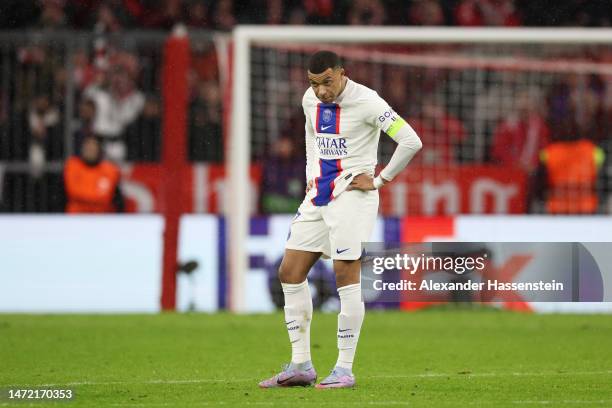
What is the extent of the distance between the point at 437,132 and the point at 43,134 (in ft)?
15.4

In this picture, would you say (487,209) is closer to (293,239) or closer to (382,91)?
(382,91)

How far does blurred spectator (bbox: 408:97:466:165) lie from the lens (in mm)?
16938

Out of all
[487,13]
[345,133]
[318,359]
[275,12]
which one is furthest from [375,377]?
[487,13]

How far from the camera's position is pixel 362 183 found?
28.5 ft

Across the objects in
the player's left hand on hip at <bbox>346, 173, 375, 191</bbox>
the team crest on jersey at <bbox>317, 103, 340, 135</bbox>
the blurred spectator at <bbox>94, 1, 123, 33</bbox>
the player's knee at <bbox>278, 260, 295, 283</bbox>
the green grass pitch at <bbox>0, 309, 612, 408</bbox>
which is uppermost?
the blurred spectator at <bbox>94, 1, 123, 33</bbox>

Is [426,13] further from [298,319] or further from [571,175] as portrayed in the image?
[298,319]

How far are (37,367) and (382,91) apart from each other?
24.8 ft

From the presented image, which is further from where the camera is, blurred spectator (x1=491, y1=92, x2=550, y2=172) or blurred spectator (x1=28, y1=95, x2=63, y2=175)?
blurred spectator (x1=491, y1=92, x2=550, y2=172)

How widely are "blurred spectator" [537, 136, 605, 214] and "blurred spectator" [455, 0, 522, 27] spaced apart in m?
4.30

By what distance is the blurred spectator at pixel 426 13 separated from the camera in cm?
2075

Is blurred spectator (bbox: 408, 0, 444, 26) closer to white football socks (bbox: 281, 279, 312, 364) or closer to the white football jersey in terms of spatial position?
the white football jersey

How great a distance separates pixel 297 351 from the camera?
28.6ft

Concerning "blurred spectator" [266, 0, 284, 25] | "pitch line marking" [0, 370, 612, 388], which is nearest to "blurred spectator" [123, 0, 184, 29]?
"blurred spectator" [266, 0, 284, 25]

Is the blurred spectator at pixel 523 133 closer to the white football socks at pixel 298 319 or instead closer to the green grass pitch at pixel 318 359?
the green grass pitch at pixel 318 359
